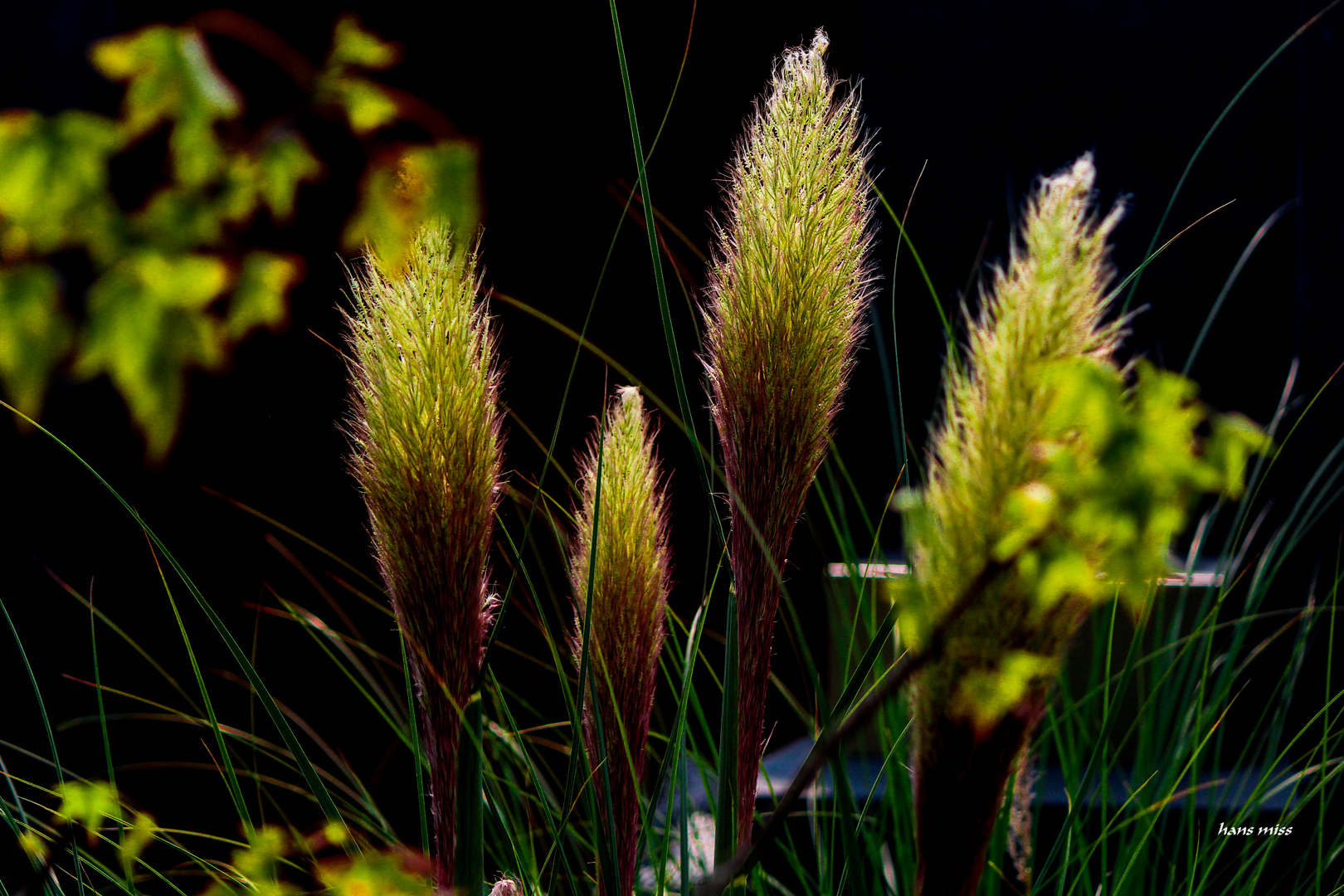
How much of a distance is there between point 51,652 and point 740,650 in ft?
3.32

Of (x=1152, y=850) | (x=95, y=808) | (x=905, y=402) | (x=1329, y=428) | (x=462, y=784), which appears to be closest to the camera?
(x=95, y=808)

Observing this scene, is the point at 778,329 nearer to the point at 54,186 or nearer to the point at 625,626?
the point at 625,626

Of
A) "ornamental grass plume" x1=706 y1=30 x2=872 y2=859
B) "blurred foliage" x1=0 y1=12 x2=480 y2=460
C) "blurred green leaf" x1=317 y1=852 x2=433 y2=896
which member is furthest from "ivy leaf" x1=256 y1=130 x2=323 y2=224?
"ornamental grass plume" x1=706 y1=30 x2=872 y2=859

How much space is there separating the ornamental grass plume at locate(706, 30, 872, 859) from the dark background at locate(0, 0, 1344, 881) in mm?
175

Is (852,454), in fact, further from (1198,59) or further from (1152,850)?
(1198,59)

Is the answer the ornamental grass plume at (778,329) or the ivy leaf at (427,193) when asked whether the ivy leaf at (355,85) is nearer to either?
the ivy leaf at (427,193)

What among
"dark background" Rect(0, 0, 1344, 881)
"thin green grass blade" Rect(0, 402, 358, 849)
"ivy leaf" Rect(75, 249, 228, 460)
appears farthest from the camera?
"dark background" Rect(0, 0, 1344, 881)

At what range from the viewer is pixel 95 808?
0.43m

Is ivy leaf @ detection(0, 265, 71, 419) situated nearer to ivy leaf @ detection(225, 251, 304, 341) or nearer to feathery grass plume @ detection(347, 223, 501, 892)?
ivy leaf @ detection(225, 251, 304, 341)

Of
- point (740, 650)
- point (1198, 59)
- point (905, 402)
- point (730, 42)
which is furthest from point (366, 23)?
point (1198, 59)

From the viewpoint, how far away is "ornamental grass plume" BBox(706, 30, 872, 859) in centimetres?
56

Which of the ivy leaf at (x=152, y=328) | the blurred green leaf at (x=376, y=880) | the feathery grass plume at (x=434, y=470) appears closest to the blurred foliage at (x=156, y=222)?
the ivy leaf at (x=152, y=328)

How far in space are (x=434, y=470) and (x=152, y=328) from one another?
13.5 inches

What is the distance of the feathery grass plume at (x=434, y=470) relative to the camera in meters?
0.55
